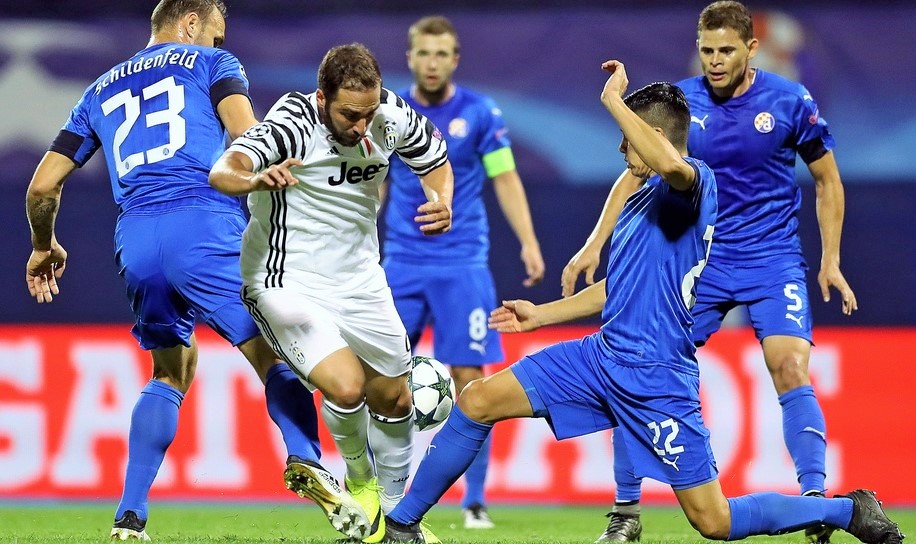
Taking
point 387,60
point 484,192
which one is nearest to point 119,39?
point 387,60

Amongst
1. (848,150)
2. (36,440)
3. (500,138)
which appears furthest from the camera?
(848,150)

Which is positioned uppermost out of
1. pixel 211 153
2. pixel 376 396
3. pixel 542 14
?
pixel 542 14

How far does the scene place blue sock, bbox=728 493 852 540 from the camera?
4.37m

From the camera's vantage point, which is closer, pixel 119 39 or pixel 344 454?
pixel 344 454

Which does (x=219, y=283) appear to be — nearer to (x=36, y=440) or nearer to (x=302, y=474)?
(x=302, y=474)

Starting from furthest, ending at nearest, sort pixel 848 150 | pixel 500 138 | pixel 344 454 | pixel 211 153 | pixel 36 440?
pixel 848 150 < pixel 36 440 < pixel 500 138 < pixel 211 153 < pixel 344 454

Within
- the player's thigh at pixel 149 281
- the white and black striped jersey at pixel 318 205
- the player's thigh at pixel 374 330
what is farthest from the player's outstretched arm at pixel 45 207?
the player's thigh at pixel 374 330

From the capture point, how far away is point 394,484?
5.14 meters

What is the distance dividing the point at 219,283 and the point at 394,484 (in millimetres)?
1061

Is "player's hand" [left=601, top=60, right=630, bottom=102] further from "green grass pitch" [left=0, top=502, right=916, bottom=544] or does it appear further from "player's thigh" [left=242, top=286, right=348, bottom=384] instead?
"green grass pitch" [left=0, top=502, right=916, bottom=544]

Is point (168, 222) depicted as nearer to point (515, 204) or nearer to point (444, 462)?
point (444, 462)

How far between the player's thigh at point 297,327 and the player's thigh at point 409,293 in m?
2.33

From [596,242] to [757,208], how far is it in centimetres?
106

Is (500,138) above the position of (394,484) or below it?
above
